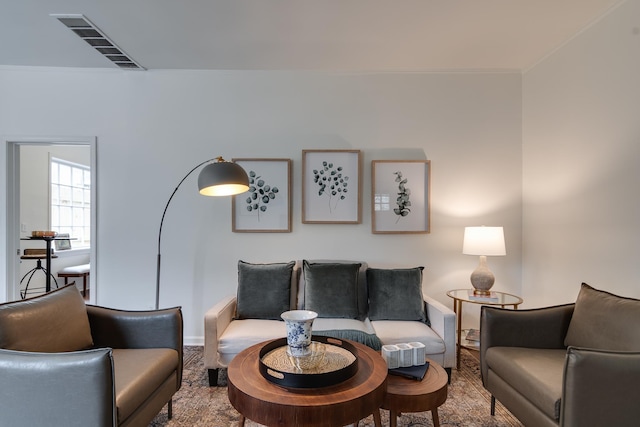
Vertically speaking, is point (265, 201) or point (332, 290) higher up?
point (265, 201)

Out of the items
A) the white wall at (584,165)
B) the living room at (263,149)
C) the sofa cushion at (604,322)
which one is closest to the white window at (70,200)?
the living room at (263,149)

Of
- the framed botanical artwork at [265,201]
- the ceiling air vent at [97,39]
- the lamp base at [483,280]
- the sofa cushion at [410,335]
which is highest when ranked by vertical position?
the ceiling air vent at [97,39]

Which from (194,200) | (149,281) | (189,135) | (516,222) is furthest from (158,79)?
(516,222)

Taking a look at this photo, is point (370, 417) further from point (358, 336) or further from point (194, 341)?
point (194, 341)

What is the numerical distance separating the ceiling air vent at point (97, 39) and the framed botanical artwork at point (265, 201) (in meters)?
1.39

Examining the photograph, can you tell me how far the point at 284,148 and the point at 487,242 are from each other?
206 centimetres

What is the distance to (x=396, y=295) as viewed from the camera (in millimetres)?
2809

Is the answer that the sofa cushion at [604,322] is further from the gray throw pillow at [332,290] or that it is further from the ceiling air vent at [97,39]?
the ceiling air vent at [97,39]

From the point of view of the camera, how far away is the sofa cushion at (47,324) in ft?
5.18

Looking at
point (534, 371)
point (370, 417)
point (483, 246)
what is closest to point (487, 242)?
point (483, 246)

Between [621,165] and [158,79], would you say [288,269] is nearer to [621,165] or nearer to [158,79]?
[158,79]

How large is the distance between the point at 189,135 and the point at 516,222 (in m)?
3.39

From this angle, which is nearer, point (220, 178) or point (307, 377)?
point (307, 377)

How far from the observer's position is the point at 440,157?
335 centimetres
